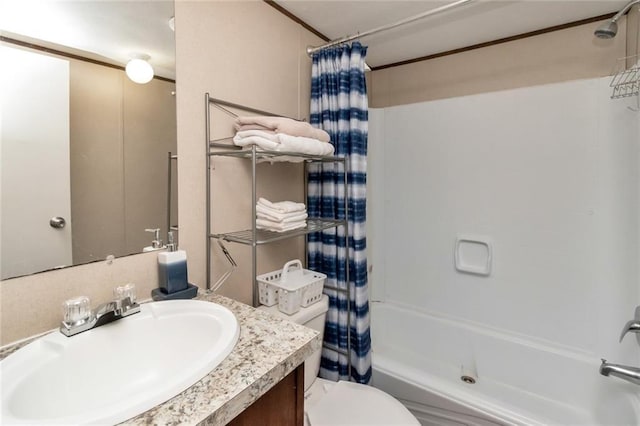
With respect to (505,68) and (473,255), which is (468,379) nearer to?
(473,255)

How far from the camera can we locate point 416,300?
2.29m

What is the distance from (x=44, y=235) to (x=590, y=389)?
2.51 metres

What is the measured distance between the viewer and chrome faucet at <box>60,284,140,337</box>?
2.65ft

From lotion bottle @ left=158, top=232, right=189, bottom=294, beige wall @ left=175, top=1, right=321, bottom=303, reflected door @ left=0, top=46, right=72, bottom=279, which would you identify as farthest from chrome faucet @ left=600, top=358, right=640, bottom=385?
reflected door @ left=0, top=46, right=72, bottom=279

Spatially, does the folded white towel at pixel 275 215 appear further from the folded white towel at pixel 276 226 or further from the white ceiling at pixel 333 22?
the white ceiling at pixel 333 22

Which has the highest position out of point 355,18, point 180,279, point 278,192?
point 355,18

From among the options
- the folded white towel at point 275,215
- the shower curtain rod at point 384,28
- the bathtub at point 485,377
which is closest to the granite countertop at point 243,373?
the folded white towel at point 275,215

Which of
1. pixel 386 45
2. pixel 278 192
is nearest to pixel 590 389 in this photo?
pixel 278 192

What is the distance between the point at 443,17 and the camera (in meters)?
1.71

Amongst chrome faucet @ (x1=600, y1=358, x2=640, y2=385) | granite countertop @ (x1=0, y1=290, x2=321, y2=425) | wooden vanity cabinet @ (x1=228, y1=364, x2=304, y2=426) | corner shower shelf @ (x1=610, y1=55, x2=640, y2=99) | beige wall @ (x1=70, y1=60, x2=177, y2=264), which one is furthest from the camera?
corner shower shelf @ (x1=610, y1=55, x2=640, y2=99)

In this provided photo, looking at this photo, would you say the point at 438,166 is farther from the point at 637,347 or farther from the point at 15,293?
the point at 15,293

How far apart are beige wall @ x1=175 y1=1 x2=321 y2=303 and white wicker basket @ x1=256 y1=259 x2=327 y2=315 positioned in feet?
0.31

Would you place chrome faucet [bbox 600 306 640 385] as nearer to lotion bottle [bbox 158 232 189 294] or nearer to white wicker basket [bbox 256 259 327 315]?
white wicker basket [bbox 256 259 327 315]

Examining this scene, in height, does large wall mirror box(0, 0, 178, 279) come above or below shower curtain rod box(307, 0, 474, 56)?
below
